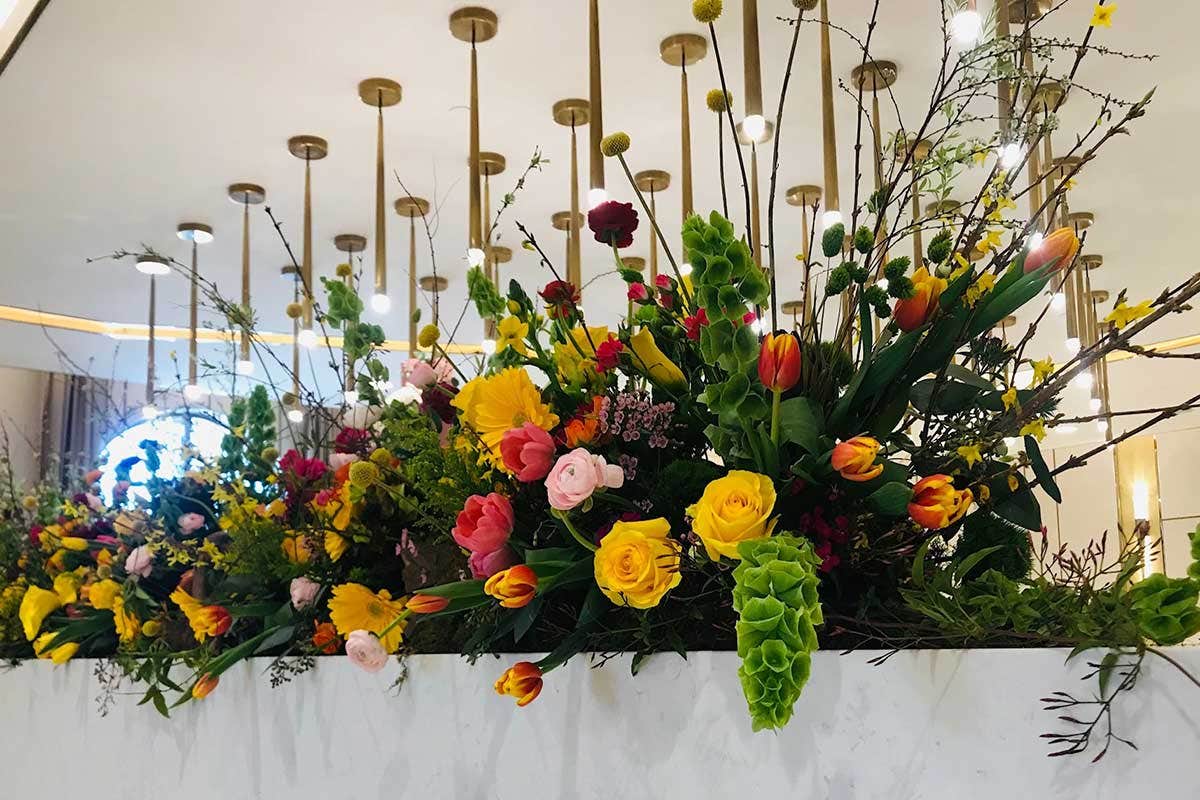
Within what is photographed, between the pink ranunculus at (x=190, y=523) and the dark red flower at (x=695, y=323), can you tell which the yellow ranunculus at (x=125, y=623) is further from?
the dark red flower at (x=695, y=323)

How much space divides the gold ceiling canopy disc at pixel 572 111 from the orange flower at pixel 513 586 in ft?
11.1

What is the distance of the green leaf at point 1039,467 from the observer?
92 centimetres

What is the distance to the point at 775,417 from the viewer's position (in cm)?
87

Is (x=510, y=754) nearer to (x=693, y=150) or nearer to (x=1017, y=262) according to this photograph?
(x=1017, y=262)

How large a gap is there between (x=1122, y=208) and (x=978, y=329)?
15.6ft

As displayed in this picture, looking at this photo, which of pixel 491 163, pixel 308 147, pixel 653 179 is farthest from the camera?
pixel 653 179

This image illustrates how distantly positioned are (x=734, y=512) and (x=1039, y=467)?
29cm

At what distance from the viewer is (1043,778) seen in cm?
75

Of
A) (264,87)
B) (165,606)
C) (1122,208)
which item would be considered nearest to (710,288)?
(165,606)

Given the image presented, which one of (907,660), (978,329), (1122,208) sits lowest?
(907,660)

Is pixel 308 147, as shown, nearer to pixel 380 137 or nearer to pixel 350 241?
pixel 380 137

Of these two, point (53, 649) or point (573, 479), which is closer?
point (573, 479)

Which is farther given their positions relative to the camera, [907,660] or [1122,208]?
[1122,208]

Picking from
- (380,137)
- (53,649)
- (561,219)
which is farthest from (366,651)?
(561,219)
